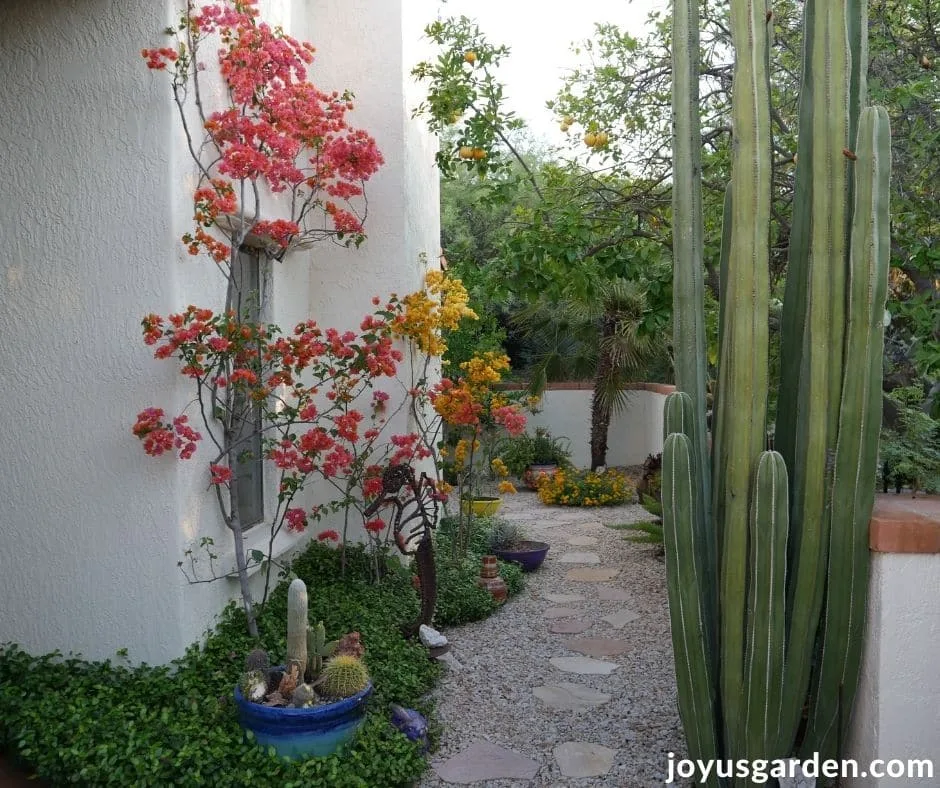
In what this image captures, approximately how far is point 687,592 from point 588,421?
11.1 m

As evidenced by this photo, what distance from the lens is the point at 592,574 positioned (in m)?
7.45

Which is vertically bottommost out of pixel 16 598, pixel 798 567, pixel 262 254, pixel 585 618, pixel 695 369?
pixel 585 618

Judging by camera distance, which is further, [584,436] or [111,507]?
[584,436]

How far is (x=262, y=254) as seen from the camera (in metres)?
5.48

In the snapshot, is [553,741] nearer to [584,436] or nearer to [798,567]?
[798,567]

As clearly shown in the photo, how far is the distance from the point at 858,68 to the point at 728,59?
3499 mm

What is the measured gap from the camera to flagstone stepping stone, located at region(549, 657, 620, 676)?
5.12 m

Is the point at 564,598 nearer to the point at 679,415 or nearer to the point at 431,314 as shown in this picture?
the point at 431,314

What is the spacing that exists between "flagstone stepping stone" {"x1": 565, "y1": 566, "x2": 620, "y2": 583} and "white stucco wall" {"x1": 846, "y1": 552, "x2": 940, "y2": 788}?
417 centimetres

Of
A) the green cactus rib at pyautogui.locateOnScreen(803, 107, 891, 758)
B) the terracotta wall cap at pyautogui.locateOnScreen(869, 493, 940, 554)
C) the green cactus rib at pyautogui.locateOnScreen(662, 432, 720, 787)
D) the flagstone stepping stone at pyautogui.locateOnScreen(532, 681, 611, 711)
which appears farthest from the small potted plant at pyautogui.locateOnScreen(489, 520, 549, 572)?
the terracotta wall cap at pyautogui.locateOnScreen(869, 493, 940, 554)

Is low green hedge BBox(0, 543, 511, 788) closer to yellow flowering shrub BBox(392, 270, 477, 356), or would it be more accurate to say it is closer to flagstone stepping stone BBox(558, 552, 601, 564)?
yellow flowering shrub BBox(392, 270, 477, 356)

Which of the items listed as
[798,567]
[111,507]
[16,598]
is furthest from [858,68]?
[16,598]

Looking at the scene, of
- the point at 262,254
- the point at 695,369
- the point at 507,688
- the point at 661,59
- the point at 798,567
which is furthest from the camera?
the point at 661,59

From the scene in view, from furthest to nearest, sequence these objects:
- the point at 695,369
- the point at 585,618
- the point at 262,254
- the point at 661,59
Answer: the point at 661,59 → the point at 585,618 → the point at 262,254 → the point at 695,369
